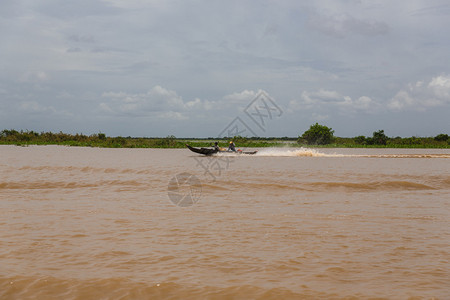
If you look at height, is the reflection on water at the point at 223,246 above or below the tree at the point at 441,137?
below

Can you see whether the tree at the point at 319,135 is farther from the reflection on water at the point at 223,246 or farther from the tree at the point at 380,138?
the reflection on water at the point at 223,246

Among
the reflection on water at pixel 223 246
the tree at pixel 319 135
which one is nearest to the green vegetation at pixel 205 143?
the tree at pixel 319 135

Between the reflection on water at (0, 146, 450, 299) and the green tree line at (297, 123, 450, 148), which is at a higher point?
the green tree line at (297, 123, 450, 148)

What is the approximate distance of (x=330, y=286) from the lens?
446cm

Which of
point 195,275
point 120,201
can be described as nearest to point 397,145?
point 120,201

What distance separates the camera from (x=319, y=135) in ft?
206

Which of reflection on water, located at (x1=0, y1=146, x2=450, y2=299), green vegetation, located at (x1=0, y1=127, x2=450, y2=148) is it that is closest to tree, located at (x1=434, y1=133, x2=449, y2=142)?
green vegetation, located at (x1=0, y1=127, x2=450, y2=148)

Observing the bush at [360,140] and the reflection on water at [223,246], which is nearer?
the reflection on water at [223,246]

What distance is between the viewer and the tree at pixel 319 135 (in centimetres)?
6278

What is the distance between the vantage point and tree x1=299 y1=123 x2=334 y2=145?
2472 inches

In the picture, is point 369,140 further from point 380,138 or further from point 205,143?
point 205,143

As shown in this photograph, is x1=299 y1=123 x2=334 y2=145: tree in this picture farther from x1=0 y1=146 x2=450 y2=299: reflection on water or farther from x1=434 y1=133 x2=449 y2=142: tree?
x1=0 y1=146 x2=450 y2=299: reflection on water

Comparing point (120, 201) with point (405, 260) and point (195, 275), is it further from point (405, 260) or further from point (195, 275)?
point (405, 260)

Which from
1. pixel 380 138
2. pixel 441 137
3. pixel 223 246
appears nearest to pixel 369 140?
pixel 380 138
